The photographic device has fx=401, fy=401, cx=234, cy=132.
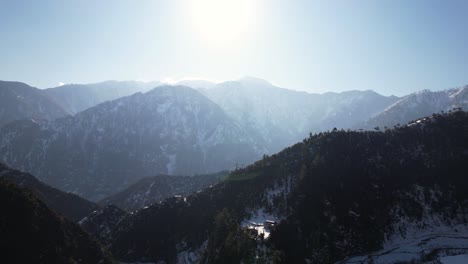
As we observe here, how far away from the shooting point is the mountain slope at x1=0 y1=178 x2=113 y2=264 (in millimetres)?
136125

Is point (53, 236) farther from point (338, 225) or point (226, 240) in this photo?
point (338, 225)

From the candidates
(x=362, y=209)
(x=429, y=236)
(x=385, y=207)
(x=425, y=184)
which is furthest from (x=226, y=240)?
(x=425, y=184)

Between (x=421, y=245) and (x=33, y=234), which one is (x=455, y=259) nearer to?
(x=421, y=245)

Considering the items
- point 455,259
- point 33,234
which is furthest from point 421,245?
point 33,234

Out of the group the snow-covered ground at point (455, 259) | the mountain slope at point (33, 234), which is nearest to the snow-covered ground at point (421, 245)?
the snow-covered ground at point (455, 259)

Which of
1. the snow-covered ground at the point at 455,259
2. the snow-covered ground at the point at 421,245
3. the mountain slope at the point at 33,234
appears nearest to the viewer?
the mountain slope at the point at 33,234

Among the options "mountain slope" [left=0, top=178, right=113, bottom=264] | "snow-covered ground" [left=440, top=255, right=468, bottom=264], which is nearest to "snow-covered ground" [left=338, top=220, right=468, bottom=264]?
"snow-covered ground" [left=440, top=255, right=468, bottom=264]

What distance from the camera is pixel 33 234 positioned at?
474ft

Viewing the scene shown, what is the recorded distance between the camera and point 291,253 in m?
159

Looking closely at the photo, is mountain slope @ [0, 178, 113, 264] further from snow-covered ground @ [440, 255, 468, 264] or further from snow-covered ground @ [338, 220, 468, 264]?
snow-covered ground @ [440, 255, 468, 264]

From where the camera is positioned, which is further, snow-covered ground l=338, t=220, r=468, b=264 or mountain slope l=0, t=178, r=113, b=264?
snow-covered ground l=338, t=220, r=468, b=264

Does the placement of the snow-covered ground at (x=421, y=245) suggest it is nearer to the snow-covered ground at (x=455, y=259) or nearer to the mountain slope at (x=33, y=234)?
the snow-covered ground at (x=455, y=259)

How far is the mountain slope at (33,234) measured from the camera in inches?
5359

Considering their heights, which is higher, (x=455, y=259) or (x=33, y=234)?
(x=33, y=234)
